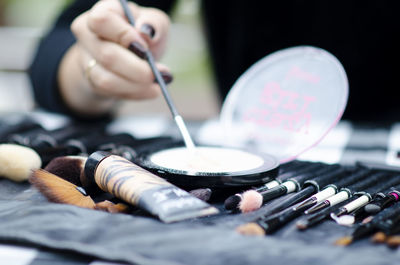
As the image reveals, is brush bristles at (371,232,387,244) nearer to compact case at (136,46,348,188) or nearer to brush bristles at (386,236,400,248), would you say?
brush bristles at (386,236,400,248)

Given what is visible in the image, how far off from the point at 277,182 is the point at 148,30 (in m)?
0.27

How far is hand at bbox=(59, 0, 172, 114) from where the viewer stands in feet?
1.67

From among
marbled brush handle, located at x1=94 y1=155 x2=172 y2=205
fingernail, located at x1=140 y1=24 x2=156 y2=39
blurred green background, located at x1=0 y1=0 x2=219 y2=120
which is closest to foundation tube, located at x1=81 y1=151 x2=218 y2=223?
marbled brush handle, located at x1=94 y1=155 x2=172 y2=205

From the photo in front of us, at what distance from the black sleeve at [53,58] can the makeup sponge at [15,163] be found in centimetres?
37

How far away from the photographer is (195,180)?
0.34 m

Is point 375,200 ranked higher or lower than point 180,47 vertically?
higher

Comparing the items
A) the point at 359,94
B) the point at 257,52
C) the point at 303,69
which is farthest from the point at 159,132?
the point at 359,94

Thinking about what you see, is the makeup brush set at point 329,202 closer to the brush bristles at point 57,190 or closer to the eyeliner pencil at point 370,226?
the eyeliner pencil at point 370,226

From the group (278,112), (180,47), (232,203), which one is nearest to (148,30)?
(278,112)

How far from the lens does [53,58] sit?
757 millimetres

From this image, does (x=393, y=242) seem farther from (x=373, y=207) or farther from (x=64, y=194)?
(x=64, y=194)

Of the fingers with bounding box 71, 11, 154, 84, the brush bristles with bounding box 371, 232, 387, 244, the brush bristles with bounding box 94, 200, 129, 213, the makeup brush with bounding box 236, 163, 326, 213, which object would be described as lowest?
the brush bristles with bounding box 94, 200, 129, 213

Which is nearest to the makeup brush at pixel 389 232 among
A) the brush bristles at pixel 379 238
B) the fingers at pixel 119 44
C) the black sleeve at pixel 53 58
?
the brush bristles at pixel 379 238

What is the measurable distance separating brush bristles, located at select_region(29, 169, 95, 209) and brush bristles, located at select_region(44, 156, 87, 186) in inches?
0.9
